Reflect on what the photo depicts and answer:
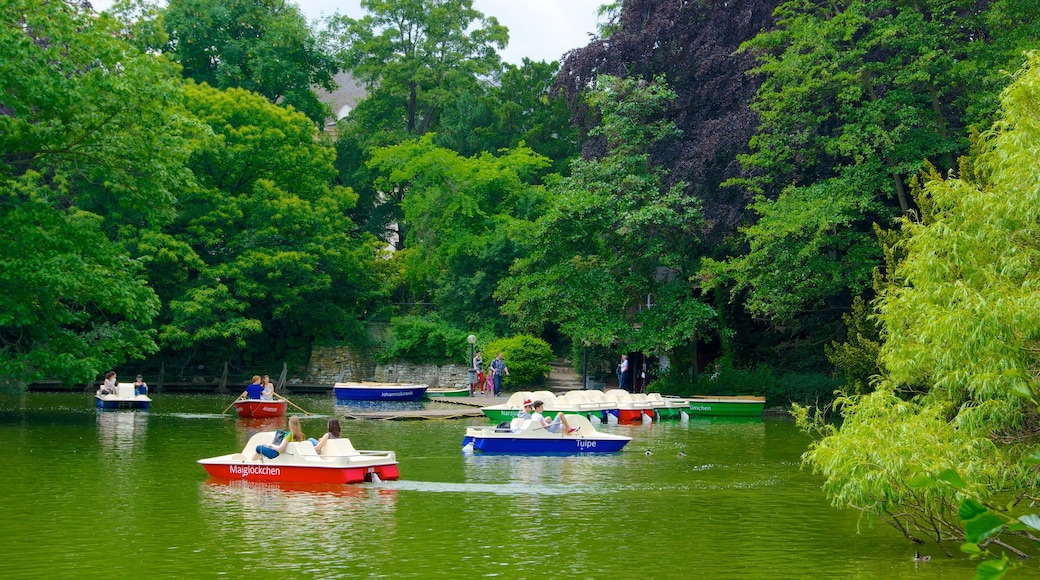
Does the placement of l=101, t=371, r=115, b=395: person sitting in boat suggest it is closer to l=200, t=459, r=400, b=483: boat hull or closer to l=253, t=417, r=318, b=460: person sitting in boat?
l=200, t=459, r=400, b=483: boat hull

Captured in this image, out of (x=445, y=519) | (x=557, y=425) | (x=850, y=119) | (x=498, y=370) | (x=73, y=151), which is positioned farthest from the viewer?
(x=498, y=370)

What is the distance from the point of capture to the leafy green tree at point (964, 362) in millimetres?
11500

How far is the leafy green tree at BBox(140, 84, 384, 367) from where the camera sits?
44844 millimetres

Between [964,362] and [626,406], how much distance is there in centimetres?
2091

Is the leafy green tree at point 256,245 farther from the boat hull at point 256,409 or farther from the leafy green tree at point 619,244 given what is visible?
the leafy green tree at point 619,244

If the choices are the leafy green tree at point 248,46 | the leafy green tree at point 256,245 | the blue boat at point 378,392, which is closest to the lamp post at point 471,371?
the blue boat at point 378,392

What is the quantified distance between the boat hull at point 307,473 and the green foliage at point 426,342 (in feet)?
98.4

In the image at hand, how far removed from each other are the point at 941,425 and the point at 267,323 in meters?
41.7

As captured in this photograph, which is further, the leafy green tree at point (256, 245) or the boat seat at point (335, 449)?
the leafy green tree at point (256, 245)

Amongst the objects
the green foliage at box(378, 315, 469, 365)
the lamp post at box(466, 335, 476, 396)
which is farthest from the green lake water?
the green foliage at box(378, 315, 469, 365)

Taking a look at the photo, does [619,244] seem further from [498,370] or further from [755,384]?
[498,370]

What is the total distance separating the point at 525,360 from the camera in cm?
4394

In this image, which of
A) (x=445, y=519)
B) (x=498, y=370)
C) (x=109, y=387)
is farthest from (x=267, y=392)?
(x=445, y=519)

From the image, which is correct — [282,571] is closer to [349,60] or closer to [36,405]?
[36,405]
